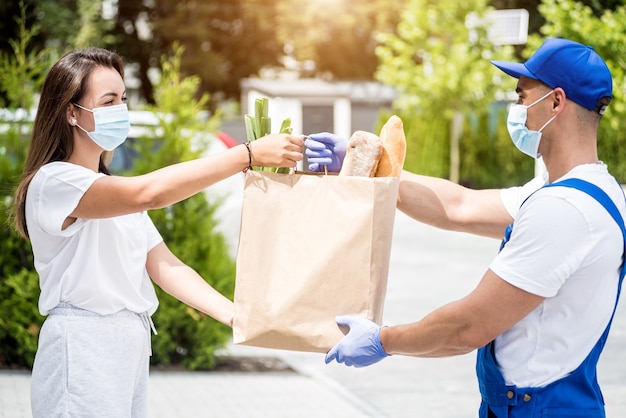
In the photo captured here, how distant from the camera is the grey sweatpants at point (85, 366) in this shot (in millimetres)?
2715

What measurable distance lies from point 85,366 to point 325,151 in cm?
94

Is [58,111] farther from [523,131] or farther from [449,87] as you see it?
[449,87]

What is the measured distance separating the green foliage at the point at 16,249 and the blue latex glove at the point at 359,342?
424cm

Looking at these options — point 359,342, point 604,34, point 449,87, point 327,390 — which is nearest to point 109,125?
point 359,342

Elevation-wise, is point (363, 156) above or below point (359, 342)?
above

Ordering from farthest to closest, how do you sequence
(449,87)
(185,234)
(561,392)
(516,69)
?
(449,87)
(185,234)
(516,69)
(561,392)

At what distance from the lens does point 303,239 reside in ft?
8.32

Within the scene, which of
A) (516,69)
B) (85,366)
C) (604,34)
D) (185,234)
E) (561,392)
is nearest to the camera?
(561,392)

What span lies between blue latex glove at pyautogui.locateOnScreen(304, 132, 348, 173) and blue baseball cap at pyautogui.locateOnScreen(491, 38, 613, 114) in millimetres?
693

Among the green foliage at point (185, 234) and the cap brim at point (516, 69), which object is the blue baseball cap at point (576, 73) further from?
the green foliage at point (185, 234)

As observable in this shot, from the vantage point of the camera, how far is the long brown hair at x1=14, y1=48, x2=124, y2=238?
9.35 ft

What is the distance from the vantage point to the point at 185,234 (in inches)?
267

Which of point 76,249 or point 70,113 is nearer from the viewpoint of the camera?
point 76,249

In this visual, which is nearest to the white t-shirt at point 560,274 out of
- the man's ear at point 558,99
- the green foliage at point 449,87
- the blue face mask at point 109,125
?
the man's ear at point 558,99
